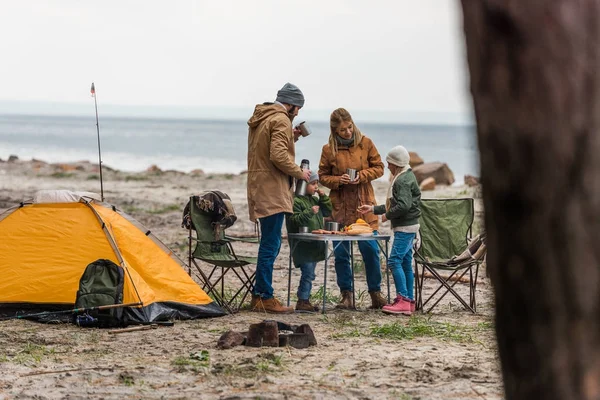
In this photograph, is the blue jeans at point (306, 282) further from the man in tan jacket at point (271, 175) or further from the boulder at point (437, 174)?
the boulder at point (437, 174)

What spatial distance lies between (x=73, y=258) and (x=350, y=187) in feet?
7.47

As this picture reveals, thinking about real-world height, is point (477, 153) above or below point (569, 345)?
above

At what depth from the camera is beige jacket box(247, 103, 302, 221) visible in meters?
7.18

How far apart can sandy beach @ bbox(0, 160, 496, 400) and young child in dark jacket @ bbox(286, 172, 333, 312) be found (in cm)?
32

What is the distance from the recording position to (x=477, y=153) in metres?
2.66

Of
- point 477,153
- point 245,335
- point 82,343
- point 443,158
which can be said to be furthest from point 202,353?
point 443,158

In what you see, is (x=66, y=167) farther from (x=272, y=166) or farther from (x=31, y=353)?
(x=31, y=353)

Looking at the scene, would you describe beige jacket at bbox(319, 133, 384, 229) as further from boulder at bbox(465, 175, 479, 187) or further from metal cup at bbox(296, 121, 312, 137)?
boulder at bbox(465, 175, 479, 187)

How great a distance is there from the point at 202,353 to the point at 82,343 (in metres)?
0.95

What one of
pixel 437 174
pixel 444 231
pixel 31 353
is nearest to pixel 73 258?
pixel 31 353

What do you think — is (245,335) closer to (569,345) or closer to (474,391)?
(474,391)

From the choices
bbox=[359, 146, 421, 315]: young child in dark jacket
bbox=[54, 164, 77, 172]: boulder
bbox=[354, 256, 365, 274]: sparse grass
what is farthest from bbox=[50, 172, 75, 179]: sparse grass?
bbox=[359, 146, 421, 315]: young child in dark jacket

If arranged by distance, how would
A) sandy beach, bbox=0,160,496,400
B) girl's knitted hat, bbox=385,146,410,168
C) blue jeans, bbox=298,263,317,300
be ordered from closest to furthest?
sandy beach, bbox=0,160,496,400
girl's knitted hat, bbox=385,146,410,168
blue jeans, bbox=298,263,317,300

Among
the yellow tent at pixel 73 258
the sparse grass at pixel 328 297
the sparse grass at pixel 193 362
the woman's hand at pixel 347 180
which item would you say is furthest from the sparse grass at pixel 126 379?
the sparse grass at pixel 328 297
